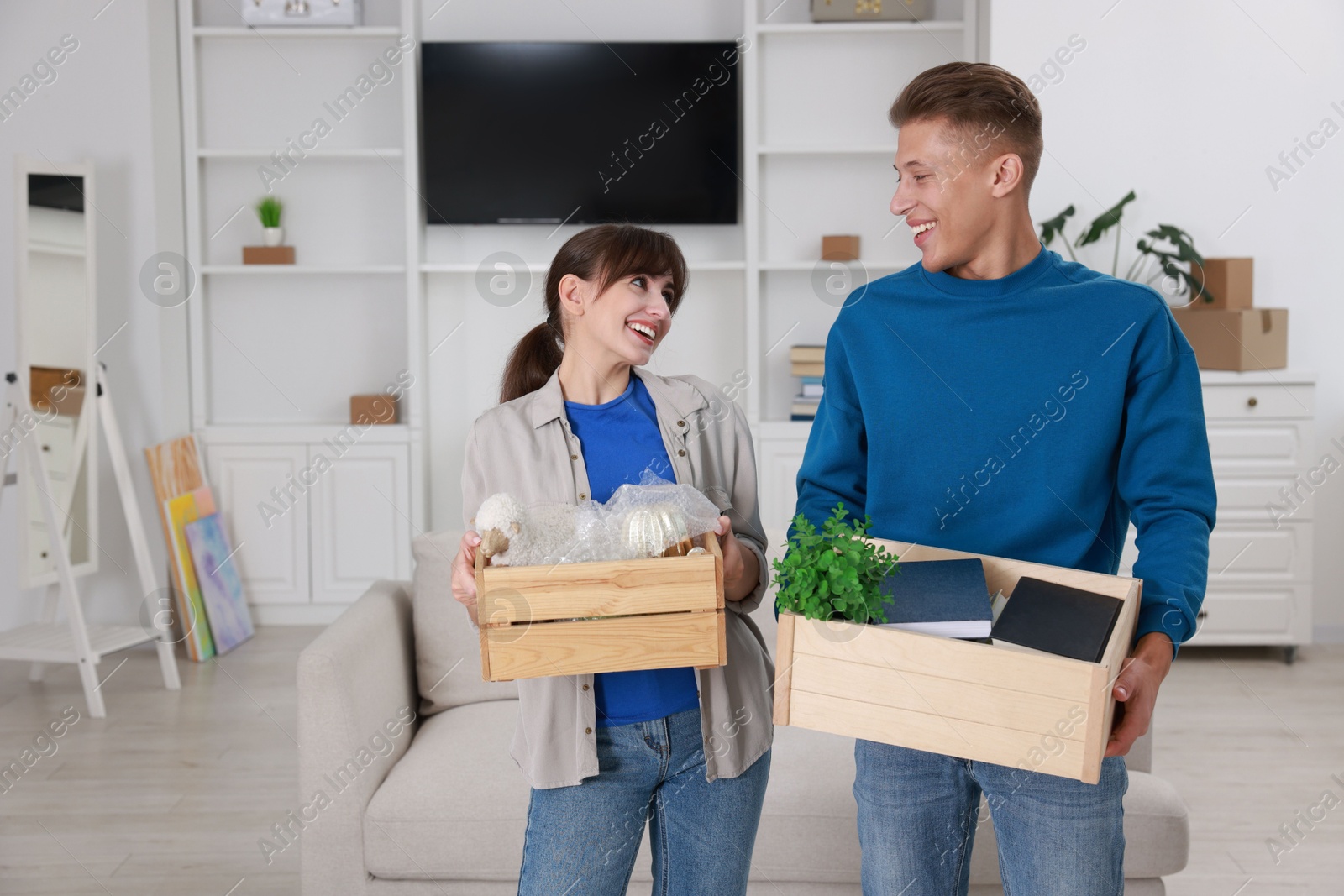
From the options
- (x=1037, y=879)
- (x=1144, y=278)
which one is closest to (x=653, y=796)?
(x=1037, y=879)

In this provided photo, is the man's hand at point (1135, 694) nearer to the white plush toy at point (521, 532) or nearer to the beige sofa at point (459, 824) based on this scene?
the white plush toy at point (521, 532)

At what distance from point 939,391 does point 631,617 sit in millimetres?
447

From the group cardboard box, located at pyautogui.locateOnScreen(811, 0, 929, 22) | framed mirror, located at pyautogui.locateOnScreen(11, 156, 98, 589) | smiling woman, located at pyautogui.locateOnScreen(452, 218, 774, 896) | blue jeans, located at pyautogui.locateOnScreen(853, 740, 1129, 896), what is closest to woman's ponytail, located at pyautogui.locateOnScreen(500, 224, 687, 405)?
smiling woman, located at pyautogui.locateOnScreen(452, 218, 774, 896)

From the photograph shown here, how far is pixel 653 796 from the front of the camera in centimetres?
140

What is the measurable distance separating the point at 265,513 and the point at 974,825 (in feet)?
13.1

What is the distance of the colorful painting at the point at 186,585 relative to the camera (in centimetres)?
419

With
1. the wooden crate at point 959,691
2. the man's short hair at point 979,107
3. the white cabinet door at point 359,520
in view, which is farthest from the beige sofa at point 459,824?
the white cabinet door at point 359,520

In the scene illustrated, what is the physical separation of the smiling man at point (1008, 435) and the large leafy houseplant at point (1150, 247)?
10.1 feet

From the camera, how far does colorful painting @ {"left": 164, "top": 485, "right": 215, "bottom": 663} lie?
4188 mm

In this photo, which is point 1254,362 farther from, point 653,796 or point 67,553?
point 67,553

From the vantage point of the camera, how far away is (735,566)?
4.34 feet

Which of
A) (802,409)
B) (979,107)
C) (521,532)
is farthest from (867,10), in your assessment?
(521,532)

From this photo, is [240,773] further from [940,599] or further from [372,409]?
[940,599]

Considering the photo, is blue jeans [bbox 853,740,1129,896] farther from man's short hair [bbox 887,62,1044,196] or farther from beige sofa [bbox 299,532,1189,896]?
beige sofa [bbox 299,532,1189,896]
